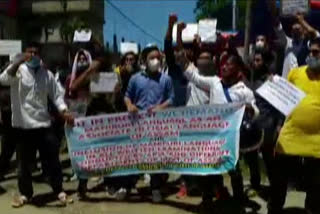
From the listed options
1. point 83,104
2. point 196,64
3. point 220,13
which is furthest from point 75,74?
point 220,13

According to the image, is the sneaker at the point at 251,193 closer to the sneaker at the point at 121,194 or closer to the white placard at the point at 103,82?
the sneaker at the point at 121,194

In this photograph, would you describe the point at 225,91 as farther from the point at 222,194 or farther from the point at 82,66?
the point at 82,66

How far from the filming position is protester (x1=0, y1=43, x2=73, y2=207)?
7.55 m

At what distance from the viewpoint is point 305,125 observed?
626cm

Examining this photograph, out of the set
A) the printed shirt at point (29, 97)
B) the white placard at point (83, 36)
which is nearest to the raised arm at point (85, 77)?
the printed shirt at point (29, 97)

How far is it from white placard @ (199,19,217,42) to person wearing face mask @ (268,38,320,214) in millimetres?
3222

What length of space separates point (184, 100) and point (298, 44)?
1570 mm

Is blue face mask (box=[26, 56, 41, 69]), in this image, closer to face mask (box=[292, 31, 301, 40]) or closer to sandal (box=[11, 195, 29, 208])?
sandal (box=[11, 195, 29, 208])

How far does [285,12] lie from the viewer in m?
8.24

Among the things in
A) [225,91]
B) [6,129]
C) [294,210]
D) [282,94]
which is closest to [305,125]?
[282,94]

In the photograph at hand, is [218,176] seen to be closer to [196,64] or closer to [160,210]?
[160,210]

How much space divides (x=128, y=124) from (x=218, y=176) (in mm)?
1182

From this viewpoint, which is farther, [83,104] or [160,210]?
[83,104]

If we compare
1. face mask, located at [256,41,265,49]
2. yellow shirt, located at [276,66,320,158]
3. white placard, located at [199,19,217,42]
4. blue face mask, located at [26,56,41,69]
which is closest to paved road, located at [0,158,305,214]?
yellow shirt, located at [276,66,320,158]
